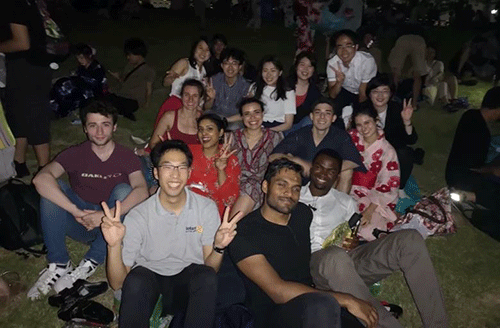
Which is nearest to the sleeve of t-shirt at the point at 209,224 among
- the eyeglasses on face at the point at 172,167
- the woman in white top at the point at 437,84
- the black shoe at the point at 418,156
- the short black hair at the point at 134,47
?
the eyeglasses on face at the point at 172,167

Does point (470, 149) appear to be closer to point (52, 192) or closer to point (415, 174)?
point (415, 174)

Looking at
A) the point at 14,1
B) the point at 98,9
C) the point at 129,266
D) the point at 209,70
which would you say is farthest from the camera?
the point at 98,9

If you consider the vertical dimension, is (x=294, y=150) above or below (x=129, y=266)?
above

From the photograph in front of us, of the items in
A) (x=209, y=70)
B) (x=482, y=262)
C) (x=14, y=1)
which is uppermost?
(x=14, y=1)

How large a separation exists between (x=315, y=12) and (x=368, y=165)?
636 centimetres

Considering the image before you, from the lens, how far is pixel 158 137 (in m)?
5.13

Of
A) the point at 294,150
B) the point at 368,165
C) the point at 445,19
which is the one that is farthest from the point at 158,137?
the point at 445,19

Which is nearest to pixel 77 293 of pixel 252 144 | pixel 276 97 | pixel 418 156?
pixel 252 144

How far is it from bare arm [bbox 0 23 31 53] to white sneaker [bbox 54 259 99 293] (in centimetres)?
227

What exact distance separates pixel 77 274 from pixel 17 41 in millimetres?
2410

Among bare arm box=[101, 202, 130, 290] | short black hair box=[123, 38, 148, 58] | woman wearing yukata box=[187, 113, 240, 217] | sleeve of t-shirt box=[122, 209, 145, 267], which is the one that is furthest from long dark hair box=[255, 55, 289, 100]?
bare arm box=[101, 202, 130, 290]

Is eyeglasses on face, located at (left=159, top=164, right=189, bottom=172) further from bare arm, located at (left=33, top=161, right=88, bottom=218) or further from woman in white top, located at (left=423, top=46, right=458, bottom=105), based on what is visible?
woman in white top, located at (left=423, top=46, right=458, bottom=105)

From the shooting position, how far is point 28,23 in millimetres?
4633

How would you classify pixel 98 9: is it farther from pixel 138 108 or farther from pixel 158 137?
pixel 158 137
